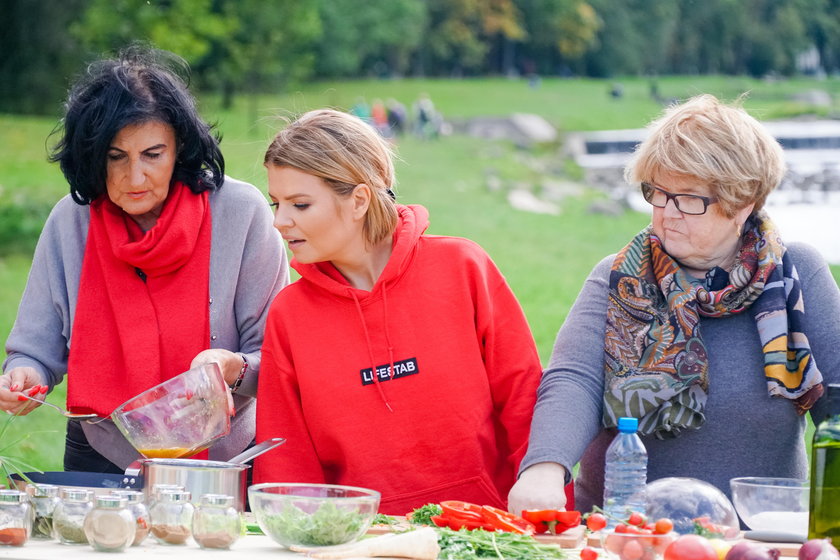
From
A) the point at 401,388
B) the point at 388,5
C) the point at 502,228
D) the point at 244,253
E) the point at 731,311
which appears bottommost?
the point at 401,388

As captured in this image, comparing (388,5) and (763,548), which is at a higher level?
(388,5)

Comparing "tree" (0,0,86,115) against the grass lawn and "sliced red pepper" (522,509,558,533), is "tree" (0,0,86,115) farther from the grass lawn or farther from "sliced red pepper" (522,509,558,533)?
"sliced red pepper" (522,509,558,533)

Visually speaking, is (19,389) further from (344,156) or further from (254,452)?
(344,156)

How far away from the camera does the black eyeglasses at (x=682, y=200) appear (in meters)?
2.65

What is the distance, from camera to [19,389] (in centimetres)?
283

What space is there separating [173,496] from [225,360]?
0.72 metres

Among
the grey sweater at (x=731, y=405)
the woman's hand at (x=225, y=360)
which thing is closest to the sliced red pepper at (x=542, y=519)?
the grey sweater at (x=731, y=405)

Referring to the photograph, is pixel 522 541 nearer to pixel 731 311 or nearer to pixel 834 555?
pixel 834 555

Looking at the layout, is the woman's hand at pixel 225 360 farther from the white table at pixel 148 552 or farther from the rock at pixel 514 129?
the rock at pixel 514 129

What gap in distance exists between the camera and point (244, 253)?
10.2ft

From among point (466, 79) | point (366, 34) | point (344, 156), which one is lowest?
point (344, 156)

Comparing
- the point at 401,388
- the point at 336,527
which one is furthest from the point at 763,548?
the point at 401,388

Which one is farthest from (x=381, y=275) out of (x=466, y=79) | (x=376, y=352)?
(x=466, y=79)

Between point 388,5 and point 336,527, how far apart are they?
35.0 metres
